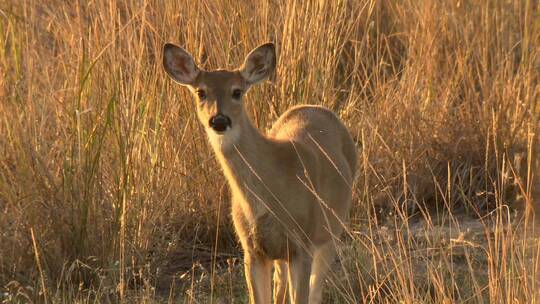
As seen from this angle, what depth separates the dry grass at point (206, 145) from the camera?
707cm

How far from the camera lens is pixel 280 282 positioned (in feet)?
22.8

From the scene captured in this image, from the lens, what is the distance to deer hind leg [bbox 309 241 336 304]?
7059 mm

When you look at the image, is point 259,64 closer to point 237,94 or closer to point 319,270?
point 237,94

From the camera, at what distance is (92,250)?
7188mm

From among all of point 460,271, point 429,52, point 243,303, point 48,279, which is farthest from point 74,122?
point 429,52

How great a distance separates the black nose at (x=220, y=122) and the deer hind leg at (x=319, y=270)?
109 centimetres

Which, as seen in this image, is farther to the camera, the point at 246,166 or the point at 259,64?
the point at 259,64

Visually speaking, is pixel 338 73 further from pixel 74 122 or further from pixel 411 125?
pixel 74 122

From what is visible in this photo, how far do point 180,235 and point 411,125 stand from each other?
6.24 ft

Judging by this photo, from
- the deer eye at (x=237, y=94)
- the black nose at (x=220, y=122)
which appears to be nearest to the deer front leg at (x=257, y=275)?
the black nose at (x=220, y=122)

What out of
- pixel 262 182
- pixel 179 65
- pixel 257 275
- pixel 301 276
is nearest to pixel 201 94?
pixel 179 65

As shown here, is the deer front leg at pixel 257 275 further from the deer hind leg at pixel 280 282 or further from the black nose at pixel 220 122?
the black nose at pixel 220 122

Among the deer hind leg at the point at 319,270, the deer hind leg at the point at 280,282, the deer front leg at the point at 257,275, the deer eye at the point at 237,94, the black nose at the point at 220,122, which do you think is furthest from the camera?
the deer hind leg at the point at 319,270

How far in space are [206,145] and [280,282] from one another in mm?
1494
